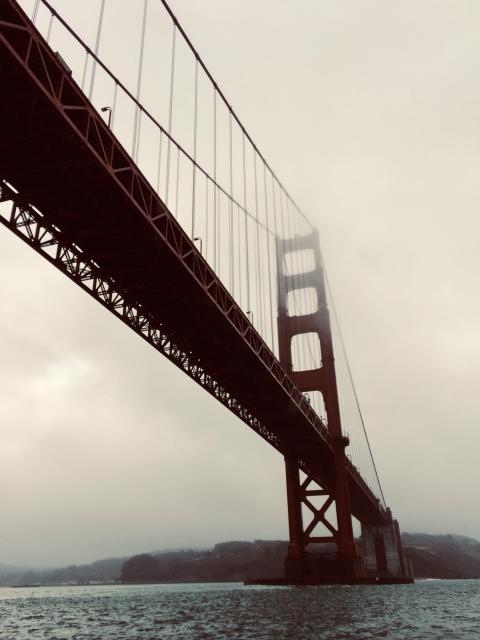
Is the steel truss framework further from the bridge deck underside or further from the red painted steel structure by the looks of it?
the red painted steel structure

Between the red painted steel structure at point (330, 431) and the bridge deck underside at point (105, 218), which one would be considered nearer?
the bridge deck underside at point (105, 218)

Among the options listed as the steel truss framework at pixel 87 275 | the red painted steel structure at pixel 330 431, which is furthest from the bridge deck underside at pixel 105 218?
the red painted steel structure at pixel 330 431

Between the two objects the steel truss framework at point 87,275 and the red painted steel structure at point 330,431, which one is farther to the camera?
the red painted steel structure at point 330,431

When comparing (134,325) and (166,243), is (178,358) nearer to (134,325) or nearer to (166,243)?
(134,325)

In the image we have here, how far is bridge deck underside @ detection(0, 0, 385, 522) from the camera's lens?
1128 centimetres

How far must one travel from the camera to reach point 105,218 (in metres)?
15.5

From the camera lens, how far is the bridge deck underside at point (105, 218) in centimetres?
1128

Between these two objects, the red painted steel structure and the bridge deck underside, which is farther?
the red painted steel structure

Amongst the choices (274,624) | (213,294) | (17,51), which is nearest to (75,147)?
(17,51)

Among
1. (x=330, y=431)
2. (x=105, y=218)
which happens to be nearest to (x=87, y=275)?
(x=105, y=218)

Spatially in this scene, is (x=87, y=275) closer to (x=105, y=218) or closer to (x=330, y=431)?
(x=105, y=218)

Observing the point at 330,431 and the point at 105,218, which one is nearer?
the point at 105,218

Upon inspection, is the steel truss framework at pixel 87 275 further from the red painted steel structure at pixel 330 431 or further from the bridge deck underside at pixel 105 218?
the red painted steel structure at pixel 330 431

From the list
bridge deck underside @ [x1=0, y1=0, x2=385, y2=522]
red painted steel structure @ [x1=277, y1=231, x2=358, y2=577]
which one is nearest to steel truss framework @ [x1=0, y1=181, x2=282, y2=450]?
bridge deck underside @ [x1=0, y1=0, x2=385, y2=522]
